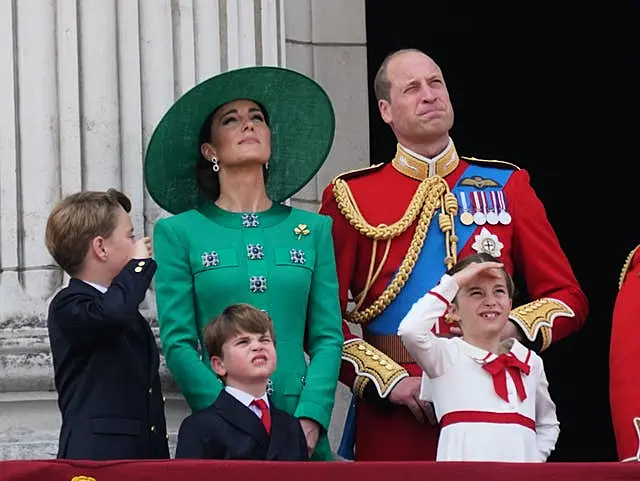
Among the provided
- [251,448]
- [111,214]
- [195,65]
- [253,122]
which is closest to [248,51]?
[195,65]

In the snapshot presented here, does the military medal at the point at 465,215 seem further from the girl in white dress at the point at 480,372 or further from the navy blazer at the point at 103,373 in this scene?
the navy blazer at the point at 103,373

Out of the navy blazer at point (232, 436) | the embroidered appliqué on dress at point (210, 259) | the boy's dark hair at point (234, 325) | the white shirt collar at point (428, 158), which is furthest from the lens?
the white shirt collar at point (428, 158)

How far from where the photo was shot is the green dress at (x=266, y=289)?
6656 millimetres

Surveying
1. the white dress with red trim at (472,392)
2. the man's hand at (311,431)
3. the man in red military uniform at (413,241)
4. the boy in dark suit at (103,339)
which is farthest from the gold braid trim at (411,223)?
the boy in dark suit at (103,339)

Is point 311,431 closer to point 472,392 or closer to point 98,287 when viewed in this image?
point 472,392

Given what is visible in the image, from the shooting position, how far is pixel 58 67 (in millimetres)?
7336

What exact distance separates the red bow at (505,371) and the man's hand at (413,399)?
0.32 meters

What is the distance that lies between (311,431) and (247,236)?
584 millimetres

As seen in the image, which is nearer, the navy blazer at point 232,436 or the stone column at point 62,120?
the navy blazer at point 232,436

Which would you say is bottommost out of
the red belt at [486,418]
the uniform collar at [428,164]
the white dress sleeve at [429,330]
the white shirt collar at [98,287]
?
the red belt at [486,418]

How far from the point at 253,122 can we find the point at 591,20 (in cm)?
360

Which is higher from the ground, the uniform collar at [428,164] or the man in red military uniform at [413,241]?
the uniform collar at [428,164]

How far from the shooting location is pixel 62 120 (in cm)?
730

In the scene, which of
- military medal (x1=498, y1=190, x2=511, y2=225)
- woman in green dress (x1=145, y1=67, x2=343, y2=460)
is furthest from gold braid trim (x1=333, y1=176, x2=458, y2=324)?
woman in green dress (x1=145, y1=67, x2=343, y2=460)
